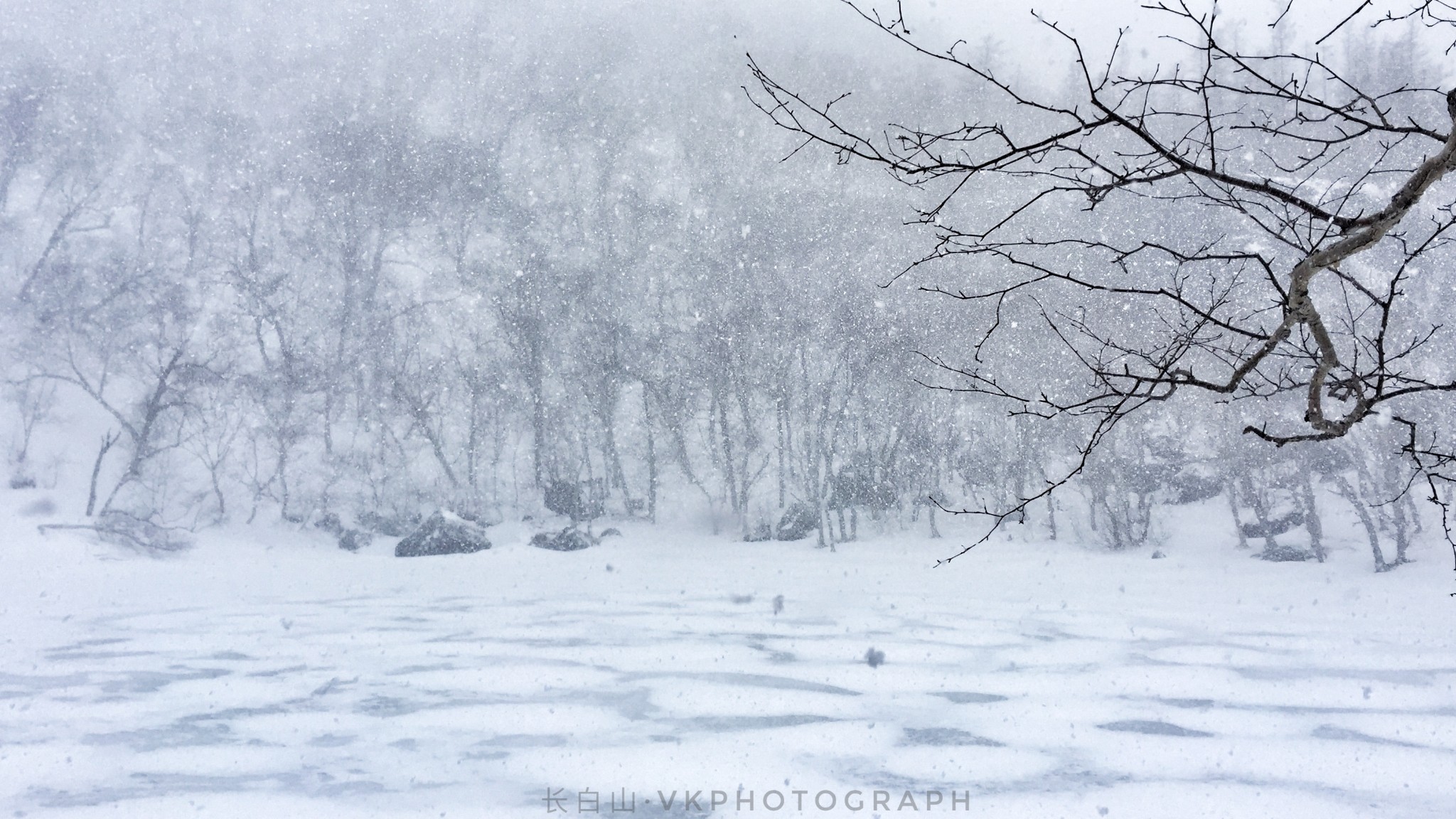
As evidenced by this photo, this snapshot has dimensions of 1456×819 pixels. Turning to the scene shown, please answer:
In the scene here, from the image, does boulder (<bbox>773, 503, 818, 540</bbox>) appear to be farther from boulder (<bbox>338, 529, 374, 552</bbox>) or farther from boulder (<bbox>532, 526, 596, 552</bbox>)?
boulder (<bbox>338, 529, 374, 552</bbox>)

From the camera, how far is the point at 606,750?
6586mm

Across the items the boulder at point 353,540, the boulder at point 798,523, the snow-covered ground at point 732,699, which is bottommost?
the snow-covered ground at point 732,699

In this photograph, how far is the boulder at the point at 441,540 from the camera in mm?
23766

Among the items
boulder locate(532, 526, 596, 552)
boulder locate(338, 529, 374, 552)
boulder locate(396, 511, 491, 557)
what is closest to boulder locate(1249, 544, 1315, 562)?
boulder locate(532, 526, 596, 552)

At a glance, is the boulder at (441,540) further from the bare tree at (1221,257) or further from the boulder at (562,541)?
the bare tree at (1221,257)

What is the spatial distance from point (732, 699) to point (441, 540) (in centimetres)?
1783

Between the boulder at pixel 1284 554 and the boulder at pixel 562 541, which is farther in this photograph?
the boulder at pixel 562 541

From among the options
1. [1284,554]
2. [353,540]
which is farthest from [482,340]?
[1284,554]

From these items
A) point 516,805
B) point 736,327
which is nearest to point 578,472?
point 736,327

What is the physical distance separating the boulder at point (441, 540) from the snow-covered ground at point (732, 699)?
7.10 metres

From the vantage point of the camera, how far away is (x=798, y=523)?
26.7 m

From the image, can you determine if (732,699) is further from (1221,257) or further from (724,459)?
(724,459)

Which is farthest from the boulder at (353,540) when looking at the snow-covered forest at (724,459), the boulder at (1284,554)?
the boulder at (1284,554)

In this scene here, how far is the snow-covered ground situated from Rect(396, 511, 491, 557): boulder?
7.10 metres
